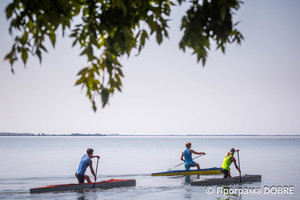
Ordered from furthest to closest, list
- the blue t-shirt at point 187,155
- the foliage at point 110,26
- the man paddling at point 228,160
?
the blue t-shirt at point 187,155, the man paddling at point 228,160, the foliage at point 110,26

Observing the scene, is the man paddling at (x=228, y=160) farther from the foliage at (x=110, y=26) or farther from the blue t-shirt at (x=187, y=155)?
the foliage at (x=110, y=26)

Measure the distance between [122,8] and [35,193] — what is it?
14663 millimetres

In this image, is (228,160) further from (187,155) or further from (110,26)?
(110,26)

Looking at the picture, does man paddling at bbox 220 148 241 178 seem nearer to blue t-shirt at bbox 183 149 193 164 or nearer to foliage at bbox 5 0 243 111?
blue t-shirt at bbox 183 149 193 164

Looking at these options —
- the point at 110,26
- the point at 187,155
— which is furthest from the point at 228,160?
the point at 110,26

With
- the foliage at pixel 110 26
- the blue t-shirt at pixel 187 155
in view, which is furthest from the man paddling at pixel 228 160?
the foliage at pixel 110 26

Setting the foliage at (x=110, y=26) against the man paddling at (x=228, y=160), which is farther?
the man paddling at (x=228, y=160)

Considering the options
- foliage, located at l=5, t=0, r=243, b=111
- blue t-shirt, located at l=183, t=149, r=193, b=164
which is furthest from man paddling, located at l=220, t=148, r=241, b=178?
foliage, located at l=5, t=0, r=243, b=111

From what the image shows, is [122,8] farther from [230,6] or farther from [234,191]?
[234,191]

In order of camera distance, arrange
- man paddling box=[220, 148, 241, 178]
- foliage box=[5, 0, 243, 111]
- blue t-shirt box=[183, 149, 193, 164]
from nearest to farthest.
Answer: foliage box=[5, 0, 243, 111]
man paddling box=[220, 148, 241, 178]
blue t-shirt box=[183, 149, 193, 164]

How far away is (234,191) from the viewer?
1731 centimetres

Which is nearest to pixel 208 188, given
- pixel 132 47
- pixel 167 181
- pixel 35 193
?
pixel 167 181

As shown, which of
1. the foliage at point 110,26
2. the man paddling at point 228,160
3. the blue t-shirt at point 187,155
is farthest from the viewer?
the blue t-shirt at point 187,155

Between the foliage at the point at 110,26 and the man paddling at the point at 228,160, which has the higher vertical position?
the foliage at the point at 110,26
